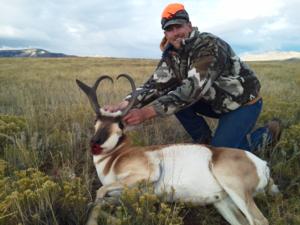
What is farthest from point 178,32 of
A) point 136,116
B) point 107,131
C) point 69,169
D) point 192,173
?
point 69,169

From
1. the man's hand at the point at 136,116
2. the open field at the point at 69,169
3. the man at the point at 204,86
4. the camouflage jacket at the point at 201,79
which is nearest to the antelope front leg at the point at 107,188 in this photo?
the open field at the point at 69,169

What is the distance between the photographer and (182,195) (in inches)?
156

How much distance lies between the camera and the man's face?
5.21 metres

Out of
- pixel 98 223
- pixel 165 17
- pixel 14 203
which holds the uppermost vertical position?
pixel 165 17

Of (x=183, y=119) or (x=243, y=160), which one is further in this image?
(x=183, y=119)

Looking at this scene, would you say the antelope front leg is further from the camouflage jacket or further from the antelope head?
the camouflage jacket

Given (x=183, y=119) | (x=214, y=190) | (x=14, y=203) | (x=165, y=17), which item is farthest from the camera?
(x=183, y=119)

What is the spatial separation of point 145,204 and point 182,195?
2.10ft

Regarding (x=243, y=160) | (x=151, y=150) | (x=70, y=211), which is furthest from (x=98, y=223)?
(x=243, y=160)

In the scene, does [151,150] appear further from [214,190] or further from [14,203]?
[14,203]

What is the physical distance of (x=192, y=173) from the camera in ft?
13.1

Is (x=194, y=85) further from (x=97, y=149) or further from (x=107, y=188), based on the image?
(x=107, y=188)

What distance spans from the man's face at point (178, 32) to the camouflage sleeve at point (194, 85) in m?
0.41

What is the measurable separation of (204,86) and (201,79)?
0.09 m
